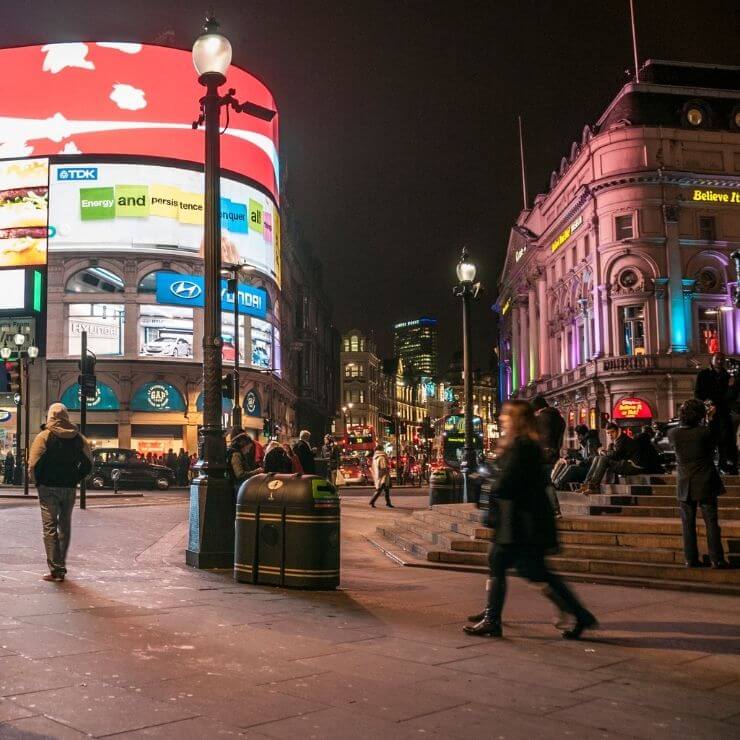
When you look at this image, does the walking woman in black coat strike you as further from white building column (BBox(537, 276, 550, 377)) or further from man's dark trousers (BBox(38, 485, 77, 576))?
white building column (BBox(537, 276, 550, 377))

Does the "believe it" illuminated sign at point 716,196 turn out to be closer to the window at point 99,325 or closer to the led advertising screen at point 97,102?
the led advertising screen at point 97,102

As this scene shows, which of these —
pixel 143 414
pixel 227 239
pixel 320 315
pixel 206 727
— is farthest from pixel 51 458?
pixel 320 315

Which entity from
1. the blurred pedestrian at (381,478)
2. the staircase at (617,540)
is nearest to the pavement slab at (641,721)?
the staircase at (617,540)

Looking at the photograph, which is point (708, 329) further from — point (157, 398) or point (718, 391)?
point (718, 391)

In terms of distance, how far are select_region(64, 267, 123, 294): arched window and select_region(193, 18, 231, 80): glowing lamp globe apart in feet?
143

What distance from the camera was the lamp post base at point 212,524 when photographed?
1060cm

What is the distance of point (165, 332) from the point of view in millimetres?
54094

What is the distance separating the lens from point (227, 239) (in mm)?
56500

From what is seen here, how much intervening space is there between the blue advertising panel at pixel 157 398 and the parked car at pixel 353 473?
1153 centimetres

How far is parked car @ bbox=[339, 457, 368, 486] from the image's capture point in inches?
1823

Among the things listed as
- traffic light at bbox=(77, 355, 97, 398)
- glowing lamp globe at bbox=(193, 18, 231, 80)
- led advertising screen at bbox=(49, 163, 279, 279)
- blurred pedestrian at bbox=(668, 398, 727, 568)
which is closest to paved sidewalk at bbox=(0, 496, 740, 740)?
blurred pedestrian at bbox=(668, 398, 727, 568)

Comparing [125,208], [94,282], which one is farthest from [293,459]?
[125,208]

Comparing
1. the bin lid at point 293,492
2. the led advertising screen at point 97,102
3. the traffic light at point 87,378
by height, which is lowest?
the bin lid at point 293,492

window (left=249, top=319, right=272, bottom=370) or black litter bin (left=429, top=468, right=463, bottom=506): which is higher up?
window (left=249, top=319, right=272, bottom=370)
